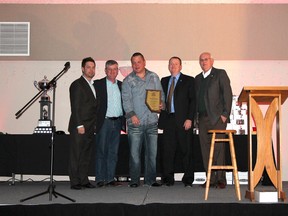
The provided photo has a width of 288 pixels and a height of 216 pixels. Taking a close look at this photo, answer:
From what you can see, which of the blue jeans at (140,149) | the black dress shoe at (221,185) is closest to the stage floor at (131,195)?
the black dress shoe at (221,185)

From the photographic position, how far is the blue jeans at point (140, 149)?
539 centimetres

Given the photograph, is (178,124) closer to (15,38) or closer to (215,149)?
(215,149)

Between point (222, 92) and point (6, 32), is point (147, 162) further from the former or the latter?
point (6, 32)

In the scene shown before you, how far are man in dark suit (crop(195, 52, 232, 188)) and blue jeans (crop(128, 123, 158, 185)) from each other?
0.57m

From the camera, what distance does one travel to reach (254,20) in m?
6.98

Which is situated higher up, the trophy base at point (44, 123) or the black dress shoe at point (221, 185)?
the trophy base at point (44, 123)

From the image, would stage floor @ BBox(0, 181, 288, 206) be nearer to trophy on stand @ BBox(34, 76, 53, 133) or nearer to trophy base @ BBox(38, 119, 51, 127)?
trophy on stand @ BBox(34, 76, 53, 133)

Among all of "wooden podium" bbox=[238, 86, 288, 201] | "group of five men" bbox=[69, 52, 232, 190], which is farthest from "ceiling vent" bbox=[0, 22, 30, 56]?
"wooden podium" bbox=[238, 86, 288, 201]

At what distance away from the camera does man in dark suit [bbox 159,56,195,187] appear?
5.45 m

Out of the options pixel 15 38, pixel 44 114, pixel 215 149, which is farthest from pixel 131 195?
pixel 15 38

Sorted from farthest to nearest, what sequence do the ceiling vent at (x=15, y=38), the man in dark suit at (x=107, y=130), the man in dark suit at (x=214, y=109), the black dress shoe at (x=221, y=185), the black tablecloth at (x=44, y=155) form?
the ceiling vent at (x=15, y=38)
the black tablecloth at (x=44, y=155)
the man in dark suit at (x=107, y=130)
the man in dark suit at (x=214, y=109)
the black dress shoe at (x=221, y=185)

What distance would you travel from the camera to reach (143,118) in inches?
212

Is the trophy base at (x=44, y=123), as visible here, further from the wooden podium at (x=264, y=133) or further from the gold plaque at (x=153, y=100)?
the wooden podium at (x=264, y=133)
